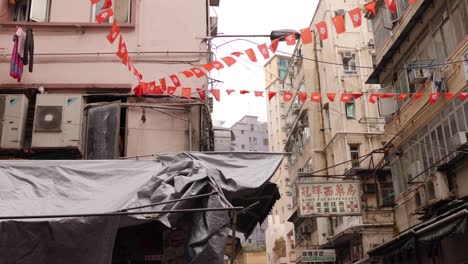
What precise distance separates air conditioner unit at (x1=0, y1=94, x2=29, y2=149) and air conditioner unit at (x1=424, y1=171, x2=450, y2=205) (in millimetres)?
11707

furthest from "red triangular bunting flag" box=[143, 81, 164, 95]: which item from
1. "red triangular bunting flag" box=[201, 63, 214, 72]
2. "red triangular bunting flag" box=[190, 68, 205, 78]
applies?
"red triangular bunting flag" box=[201, 63, 214, 72]

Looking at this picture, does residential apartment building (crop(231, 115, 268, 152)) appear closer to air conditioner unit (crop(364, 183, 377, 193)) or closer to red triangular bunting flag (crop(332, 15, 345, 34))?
air conditioner unit (crop(364, 183, 377, 193))

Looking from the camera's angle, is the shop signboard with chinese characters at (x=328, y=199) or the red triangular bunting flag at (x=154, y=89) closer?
the red triangular bunting flag at (x=154, y=89)

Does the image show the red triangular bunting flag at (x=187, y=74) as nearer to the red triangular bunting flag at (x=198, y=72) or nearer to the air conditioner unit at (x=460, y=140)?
the red triangular bunting flag at (x=198, y=72)

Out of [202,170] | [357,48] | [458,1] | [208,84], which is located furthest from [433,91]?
[357,48]

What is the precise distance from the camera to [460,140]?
14.1m

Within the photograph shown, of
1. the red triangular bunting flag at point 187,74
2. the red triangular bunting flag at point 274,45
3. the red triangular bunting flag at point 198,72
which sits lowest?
the red triangular bunting flag at point 187,74

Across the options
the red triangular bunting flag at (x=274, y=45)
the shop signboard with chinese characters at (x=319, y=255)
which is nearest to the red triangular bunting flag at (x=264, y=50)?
the red triangular bunting flag at (x=274, y=45)

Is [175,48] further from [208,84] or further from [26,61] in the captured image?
[26,61]

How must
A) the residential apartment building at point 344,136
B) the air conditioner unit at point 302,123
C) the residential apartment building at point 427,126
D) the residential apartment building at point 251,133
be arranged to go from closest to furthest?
1. the residential apartment building at point 427,126
2. the residential apartment building at point 344,136
3. the air conditioner unit at point 302,123
4. the residential apartment building at point 251,133

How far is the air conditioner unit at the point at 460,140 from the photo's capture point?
13938mm

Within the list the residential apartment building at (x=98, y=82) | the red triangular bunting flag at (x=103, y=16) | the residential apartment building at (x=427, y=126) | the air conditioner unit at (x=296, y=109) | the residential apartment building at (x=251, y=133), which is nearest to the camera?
the residential apartment building at (x=98, y=82)

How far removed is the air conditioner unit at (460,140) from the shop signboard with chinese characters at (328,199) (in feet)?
15.8

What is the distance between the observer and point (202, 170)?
22.7 ft
